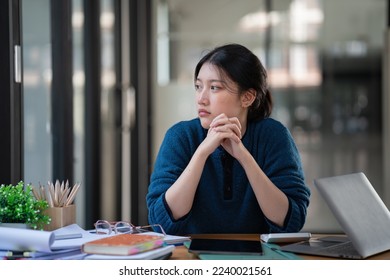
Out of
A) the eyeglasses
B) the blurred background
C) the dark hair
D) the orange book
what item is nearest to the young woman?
the dark hair

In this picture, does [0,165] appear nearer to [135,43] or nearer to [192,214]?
[192,214]

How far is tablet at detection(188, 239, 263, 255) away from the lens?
1.34m

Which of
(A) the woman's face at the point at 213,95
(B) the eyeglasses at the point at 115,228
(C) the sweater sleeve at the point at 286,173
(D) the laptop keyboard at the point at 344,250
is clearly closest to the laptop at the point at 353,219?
(D) the laptop keyboard at the point at 344,250

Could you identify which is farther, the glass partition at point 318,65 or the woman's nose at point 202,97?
the glass partition at point 318,65

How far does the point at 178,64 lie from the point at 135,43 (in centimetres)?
64

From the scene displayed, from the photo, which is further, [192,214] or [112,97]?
[112,97]

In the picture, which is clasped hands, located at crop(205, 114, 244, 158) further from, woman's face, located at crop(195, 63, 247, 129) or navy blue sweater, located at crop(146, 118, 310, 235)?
navy blue sweater, located at crop(146, 118, 310, 235)

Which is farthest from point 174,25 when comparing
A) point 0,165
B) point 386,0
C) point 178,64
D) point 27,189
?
point 27,189

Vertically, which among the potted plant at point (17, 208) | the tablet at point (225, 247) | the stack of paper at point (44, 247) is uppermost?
the potted plant at point (17, 208)

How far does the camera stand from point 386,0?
542 centimetres

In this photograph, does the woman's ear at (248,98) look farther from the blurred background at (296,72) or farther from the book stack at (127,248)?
the blurred background at (296,72)

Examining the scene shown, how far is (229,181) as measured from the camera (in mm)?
1944

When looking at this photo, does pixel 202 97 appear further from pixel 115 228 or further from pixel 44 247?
pixel 44 247

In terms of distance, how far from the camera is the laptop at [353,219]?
4.49 feet
